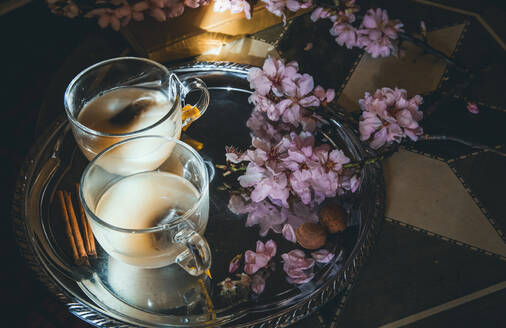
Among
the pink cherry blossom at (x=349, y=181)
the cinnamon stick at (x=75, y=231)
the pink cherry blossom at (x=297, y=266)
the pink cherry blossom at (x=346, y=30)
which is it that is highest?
the pink cherry blossom at (x=346, y=30)

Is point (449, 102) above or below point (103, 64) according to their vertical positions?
below

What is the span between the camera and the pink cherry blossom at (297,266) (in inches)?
17.4

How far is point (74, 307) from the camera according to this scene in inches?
16.3

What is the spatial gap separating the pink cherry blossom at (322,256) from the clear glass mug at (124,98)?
196 mm

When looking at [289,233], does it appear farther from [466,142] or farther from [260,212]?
[466,142]

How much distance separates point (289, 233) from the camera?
472 mm

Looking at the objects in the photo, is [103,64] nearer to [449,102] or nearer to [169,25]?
[169,25]

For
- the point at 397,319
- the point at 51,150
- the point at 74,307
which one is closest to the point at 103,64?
the point at 51,150

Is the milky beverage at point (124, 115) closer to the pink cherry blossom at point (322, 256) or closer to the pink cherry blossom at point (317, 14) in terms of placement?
the pink cherry blossom at point (322, 256)

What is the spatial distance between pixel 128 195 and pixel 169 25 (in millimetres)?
319

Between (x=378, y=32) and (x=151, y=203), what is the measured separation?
17.3 inches

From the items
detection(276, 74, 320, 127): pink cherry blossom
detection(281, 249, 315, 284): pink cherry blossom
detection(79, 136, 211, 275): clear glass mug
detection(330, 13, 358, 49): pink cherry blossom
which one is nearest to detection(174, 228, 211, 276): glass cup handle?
detection(79, 136, 211, 275): clear glass mug

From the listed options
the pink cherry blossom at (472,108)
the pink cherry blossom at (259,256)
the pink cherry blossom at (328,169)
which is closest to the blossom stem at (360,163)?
the pink cherry blossom at (328,169)

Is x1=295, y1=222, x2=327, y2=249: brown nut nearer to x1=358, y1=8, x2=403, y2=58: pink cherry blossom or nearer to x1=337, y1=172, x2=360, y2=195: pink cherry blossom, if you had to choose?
x1=337, y1=172, x2=360, y2=195: pink cherry blossom
